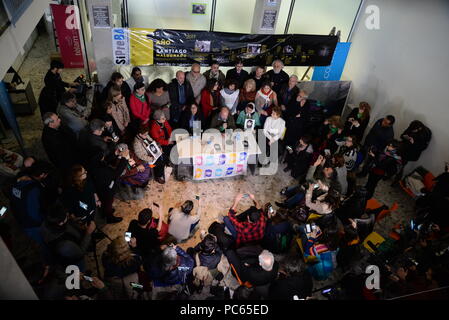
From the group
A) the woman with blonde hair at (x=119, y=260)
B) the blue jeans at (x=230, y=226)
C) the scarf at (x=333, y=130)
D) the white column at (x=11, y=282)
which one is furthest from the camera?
the scarf at (x=333, y=130)

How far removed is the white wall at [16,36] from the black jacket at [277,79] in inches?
181

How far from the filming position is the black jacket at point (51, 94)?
5.71m

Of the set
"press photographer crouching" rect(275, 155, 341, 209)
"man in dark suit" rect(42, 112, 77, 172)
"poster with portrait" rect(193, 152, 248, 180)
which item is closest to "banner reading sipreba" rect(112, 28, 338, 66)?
"man in dark suit" rect(42, 112, 77, 172)

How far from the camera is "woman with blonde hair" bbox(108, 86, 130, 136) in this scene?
18.8 feet

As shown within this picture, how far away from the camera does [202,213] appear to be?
5.71 m

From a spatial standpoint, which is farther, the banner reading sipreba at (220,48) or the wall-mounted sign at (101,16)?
the banner reading sipreba at (220,48)

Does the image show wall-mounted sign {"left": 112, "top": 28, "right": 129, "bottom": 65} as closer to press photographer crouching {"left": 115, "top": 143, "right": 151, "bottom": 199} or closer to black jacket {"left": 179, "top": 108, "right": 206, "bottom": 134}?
black jacket {"left": 179, "top": 108, "right": 206, "bottom": 134}

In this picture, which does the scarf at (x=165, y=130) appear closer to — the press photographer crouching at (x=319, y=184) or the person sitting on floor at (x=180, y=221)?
the person sitting on floor at (x=180, y=221)

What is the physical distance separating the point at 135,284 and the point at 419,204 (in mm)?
5597

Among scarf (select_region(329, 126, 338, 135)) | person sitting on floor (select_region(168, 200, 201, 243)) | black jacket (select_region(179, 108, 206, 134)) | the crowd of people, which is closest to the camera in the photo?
the crowd of people

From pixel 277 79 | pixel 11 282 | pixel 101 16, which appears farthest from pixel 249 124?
pixel 11 282

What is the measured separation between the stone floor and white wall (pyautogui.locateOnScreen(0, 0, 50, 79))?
2401 mm

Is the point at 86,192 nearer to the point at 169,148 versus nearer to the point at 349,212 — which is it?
the point at 169,148

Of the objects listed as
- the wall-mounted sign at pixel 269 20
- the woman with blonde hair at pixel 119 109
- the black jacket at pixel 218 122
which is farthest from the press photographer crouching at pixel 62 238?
the wall-mounted sign at pixel 269 20
